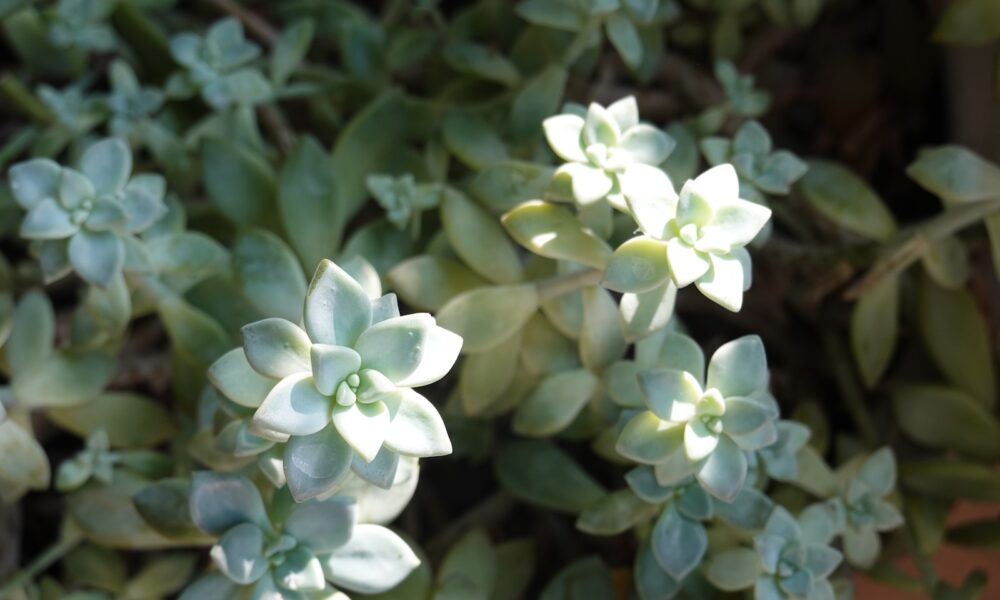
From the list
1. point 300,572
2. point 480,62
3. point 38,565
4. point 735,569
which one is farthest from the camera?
point 480,62

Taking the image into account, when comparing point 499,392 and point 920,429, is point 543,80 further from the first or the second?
point 920,429

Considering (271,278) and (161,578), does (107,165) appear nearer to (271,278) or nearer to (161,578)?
(271,278)

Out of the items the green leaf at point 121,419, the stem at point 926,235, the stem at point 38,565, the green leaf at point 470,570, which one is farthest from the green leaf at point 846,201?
the stem at point 38,565

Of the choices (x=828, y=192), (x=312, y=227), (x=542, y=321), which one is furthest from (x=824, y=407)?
(x=312, y=227)

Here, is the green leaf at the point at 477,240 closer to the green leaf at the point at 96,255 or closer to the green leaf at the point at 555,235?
the green leaf at the point at 555,235

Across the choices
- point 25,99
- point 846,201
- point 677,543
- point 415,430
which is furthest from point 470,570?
point 25,99

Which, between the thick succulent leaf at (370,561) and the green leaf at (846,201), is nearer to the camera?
the thick succulent leaf at (370,561)
